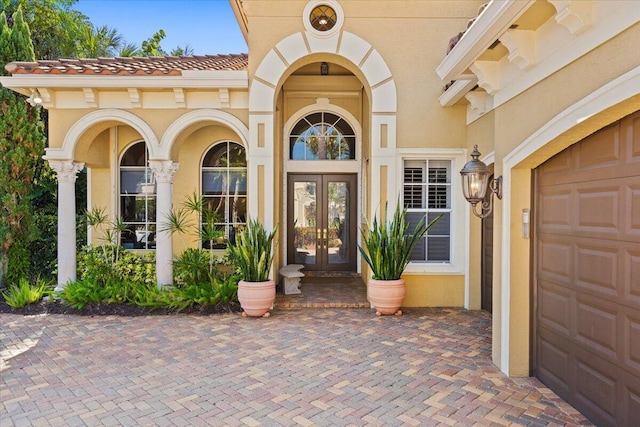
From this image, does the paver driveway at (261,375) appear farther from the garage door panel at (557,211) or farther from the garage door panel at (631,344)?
the garage door panel at (557,211)

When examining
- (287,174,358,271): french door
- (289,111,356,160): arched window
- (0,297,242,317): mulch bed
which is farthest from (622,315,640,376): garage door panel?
(289,111,356,160): arched window

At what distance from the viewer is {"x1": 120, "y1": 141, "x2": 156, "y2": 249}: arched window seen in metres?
9.01

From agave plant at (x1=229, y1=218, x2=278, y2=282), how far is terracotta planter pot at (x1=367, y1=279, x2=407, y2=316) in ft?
5.83

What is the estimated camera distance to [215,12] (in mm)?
23328

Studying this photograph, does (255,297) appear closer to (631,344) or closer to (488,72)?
(488,72)

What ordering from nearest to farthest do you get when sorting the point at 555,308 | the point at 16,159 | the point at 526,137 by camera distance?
the point at 555,308 < the point at 526,137 < the point at 16,159

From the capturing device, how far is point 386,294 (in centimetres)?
653

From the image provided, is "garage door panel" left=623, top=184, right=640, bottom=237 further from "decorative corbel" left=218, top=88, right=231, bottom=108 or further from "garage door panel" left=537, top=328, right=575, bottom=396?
"decorative corbel" left=218, top=88, right=231, bottom=108

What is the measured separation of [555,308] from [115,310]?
256 inches

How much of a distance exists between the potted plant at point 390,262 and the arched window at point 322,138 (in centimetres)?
337

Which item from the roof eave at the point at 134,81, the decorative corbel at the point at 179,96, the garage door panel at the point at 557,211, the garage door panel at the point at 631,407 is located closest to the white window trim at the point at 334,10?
the roof eave at the point at 134,81

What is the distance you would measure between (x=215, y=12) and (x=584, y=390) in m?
25.2

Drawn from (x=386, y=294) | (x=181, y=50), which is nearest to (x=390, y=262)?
(x=386, y=294)

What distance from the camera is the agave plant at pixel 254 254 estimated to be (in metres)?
6.55
